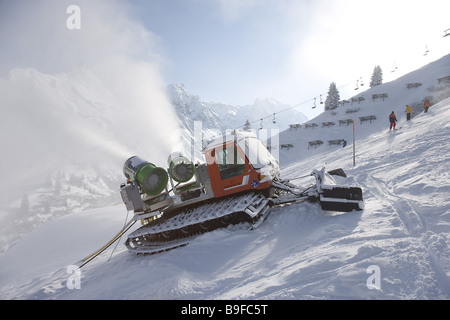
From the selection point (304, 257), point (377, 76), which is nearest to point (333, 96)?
point (377, 76)

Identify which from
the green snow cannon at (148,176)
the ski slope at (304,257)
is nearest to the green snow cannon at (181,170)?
the green snow cannon at (148,176)

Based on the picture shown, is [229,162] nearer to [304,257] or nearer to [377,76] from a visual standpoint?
[304,257]

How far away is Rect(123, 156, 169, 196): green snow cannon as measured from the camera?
692 cm

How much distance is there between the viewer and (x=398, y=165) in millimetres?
8656

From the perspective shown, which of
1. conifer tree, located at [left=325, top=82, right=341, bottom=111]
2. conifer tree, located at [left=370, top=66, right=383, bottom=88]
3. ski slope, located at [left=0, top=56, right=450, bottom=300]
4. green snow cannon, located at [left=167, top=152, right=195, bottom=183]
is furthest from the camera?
conifer tree, located at [left=370, top=66, right=383, bottom=88]

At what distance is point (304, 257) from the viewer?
3926 mm

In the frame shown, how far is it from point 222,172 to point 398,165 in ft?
22.8

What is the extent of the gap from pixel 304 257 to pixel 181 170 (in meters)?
5.45

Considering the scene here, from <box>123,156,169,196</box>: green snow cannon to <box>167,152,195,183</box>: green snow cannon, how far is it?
1.03 metres

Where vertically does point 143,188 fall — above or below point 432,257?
above

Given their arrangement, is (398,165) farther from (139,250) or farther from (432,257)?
(139,250)

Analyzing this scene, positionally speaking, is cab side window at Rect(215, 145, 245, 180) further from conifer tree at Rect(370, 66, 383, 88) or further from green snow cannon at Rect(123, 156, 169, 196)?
conifer tree at Rect(370, 66, 383, 88)

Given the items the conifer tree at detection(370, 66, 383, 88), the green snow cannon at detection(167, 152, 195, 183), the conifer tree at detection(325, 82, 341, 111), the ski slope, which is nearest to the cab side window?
the ski slope
